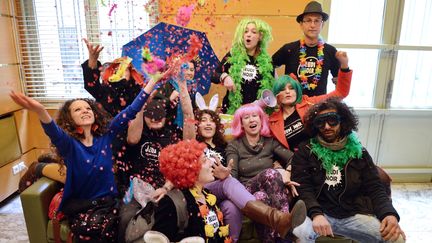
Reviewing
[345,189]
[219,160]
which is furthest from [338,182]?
[219,160]

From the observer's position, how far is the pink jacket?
91.1 inches

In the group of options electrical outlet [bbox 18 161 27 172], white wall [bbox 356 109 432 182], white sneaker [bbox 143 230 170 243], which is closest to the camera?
white sneaker [bbox 143 230 170 243]

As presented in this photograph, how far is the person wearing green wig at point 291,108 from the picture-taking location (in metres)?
2.30

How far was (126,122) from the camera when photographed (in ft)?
6.30

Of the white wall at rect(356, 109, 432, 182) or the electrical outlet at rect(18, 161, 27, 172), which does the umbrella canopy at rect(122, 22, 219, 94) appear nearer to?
the electrical outlet at rect(18, 161, 27, 172)

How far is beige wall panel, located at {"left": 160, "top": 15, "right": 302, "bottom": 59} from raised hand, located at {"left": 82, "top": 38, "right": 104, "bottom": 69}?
1.17 m

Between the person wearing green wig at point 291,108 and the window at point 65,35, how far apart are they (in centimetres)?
155

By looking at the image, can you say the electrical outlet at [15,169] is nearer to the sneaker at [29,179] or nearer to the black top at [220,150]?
the sneaker at [29,179]

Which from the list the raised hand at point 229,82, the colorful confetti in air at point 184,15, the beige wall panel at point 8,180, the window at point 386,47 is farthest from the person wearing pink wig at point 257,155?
the beige wall panel at point 8,180

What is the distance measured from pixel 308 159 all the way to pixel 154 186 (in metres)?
0.97

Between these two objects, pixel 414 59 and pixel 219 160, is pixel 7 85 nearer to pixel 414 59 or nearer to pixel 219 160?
pixel 219 160

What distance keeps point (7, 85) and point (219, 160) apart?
228 centimetres

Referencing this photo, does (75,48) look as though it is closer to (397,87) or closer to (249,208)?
(249,208)

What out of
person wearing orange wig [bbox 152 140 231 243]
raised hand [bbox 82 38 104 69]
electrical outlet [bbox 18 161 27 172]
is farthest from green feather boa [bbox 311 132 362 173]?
electrical outlet [bbox 18 161 27 172]
